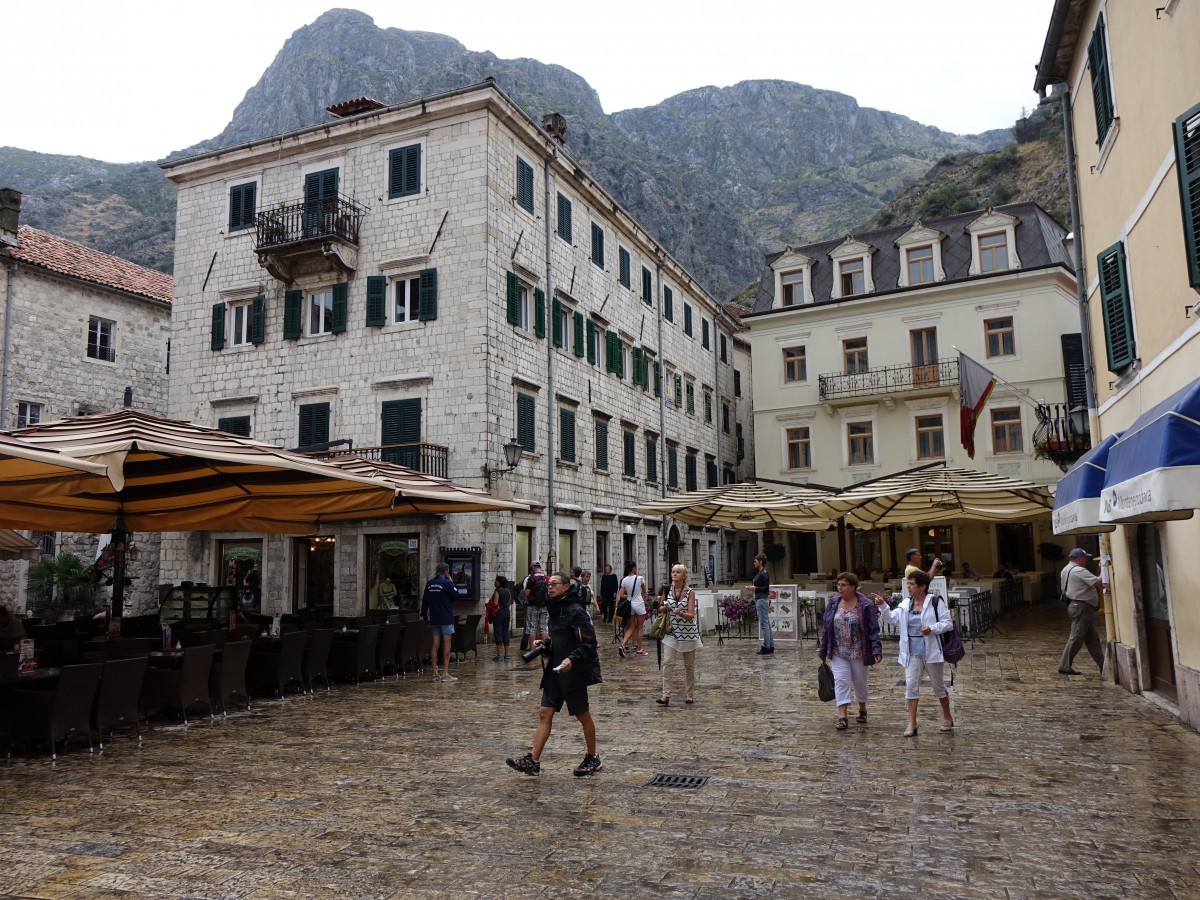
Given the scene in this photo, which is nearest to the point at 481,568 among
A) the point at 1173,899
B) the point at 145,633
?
the point at 145,633

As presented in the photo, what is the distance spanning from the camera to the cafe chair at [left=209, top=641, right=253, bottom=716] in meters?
10.4

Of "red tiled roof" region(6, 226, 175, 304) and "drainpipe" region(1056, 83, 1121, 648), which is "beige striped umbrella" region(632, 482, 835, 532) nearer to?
"drainpipe" region(1056, 83, 1121, 648)

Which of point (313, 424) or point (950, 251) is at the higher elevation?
point (950, 251)

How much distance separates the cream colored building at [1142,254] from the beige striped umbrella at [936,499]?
16.5 feet

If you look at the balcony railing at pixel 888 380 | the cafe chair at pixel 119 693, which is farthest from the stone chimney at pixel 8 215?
the balcony railing at pixel 888 380

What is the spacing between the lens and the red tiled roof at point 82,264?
2767 centimetres

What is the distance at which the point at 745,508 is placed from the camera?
62.1 ft

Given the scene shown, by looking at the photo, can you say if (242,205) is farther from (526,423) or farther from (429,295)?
(526,423)

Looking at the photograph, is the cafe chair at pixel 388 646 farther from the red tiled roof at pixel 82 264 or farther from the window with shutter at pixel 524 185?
the red tiled roof at pixel 82 264

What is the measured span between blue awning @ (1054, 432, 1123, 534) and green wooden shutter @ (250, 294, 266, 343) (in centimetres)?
2061

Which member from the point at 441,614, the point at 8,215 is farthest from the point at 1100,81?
the point at 8,215

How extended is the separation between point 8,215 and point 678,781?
2781 cm

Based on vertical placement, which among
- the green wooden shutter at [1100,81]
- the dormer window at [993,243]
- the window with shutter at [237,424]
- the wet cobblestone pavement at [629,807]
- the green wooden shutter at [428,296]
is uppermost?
the dormer window at [993,243]

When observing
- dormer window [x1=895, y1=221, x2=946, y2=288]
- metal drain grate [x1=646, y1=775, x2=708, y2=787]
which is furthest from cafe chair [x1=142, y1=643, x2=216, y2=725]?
dormer window [x1=895, y1=221, x2=946, y2=288]
